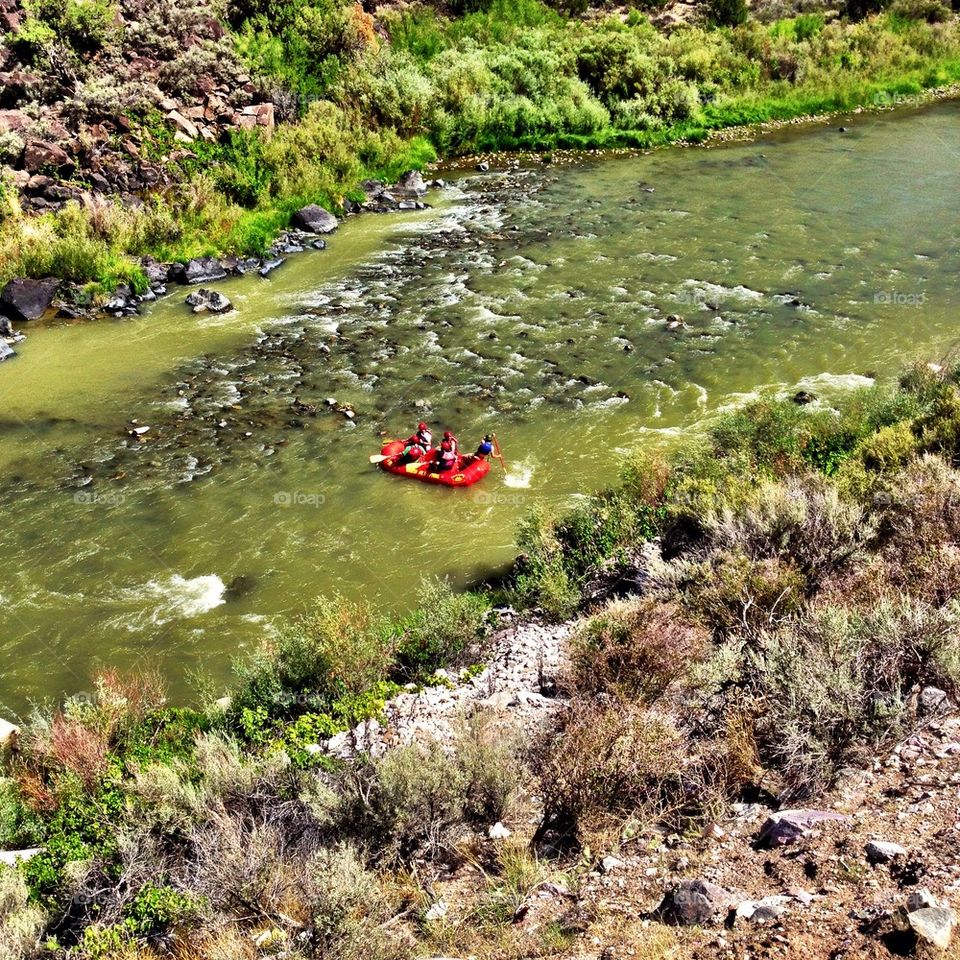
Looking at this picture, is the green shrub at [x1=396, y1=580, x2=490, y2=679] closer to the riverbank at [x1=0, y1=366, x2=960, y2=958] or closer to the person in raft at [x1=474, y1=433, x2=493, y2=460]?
the riverbank at [x1=0, y1=366, x2=960, y2=958]

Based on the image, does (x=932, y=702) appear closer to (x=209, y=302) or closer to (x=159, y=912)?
(x=159, y=912)

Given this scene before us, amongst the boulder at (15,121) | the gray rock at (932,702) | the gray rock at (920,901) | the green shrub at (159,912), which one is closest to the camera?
the gray rock at (920,901)

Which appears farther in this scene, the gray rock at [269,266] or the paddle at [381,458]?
the gray rock at [269,266]

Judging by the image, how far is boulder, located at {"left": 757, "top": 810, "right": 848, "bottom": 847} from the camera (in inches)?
A: 269

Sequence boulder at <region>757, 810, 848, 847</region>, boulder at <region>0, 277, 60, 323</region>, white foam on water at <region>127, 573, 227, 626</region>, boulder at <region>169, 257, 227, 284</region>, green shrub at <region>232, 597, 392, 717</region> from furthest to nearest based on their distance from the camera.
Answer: boulder at <region>169, 257, 227, 284</region> → boulder at <region>0, 277, 60, 323</region> → white foam on water at <region>127, 573, 227, 626</region> → green shrub at <region>232, 597, 392, 717</region> → boulder at <region>757, 810, 848, 847</region>

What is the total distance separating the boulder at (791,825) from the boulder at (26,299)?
23251 mm

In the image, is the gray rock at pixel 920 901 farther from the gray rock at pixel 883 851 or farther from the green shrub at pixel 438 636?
the green shrub at pixel 438 636

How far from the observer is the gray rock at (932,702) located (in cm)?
786

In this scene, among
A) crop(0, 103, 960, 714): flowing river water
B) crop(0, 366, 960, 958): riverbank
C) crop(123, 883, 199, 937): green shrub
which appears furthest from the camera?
crop(0, 103, 960, 714): flowing river water

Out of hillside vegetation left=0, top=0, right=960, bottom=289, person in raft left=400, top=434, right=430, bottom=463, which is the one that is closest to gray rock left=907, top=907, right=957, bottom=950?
person in raft left=400, top=434, right=430, bottom=463

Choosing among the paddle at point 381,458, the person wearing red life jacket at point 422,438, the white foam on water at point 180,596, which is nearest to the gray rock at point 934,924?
the white foam on water at point 180,596

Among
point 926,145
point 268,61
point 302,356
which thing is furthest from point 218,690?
point 926,145

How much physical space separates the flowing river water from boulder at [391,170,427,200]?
104 cm

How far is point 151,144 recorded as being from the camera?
30.7m
